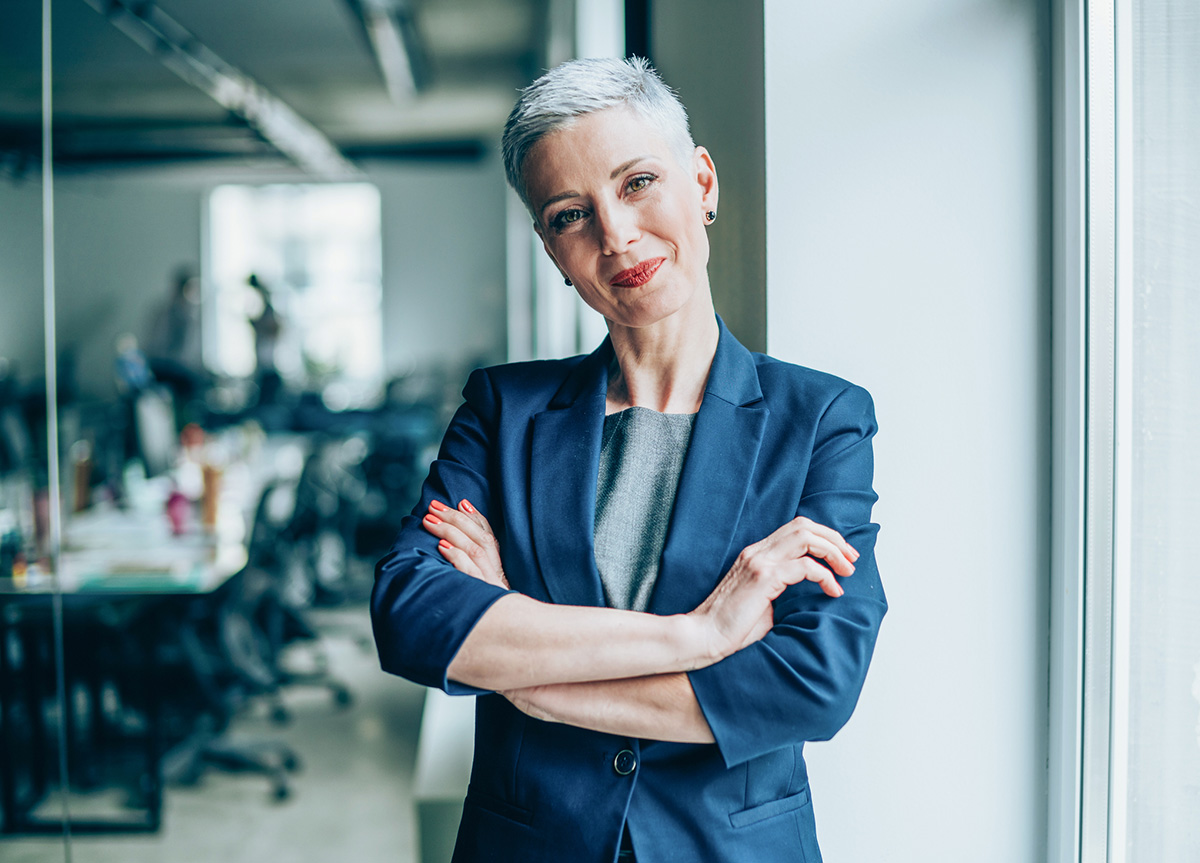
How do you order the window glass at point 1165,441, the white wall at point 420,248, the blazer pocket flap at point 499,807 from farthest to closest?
the white wall at point 420,248, the window glass at point 1165,441, the blazer pocket flap at point 499,807

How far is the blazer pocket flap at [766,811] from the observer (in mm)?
1086

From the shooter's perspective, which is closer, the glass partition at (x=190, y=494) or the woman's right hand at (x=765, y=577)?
the woman's right hand at (x=765, y=577)

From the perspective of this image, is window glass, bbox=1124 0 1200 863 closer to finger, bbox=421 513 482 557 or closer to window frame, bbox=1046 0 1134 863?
window frame, bbox=1046 0 1134 863

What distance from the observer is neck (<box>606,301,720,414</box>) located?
1187 mm

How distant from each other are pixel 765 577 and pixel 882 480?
1.73 feet

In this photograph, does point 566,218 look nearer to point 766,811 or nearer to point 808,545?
point 808,545

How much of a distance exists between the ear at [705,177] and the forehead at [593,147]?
101mm

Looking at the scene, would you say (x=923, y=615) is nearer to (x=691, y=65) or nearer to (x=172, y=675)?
(x=691, y=65)

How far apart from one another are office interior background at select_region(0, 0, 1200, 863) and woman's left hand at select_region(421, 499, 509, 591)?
0.60m

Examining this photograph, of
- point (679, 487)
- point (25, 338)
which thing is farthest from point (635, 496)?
point (25, 338)

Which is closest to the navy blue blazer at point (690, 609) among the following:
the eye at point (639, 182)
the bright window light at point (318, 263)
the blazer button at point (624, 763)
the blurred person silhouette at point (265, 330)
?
the blazer button at point (624, 763)

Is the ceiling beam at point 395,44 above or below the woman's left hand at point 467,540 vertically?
above

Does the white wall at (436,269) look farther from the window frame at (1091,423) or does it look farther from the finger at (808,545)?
the finger at (808,545)

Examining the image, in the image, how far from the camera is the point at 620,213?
1.07 metres
